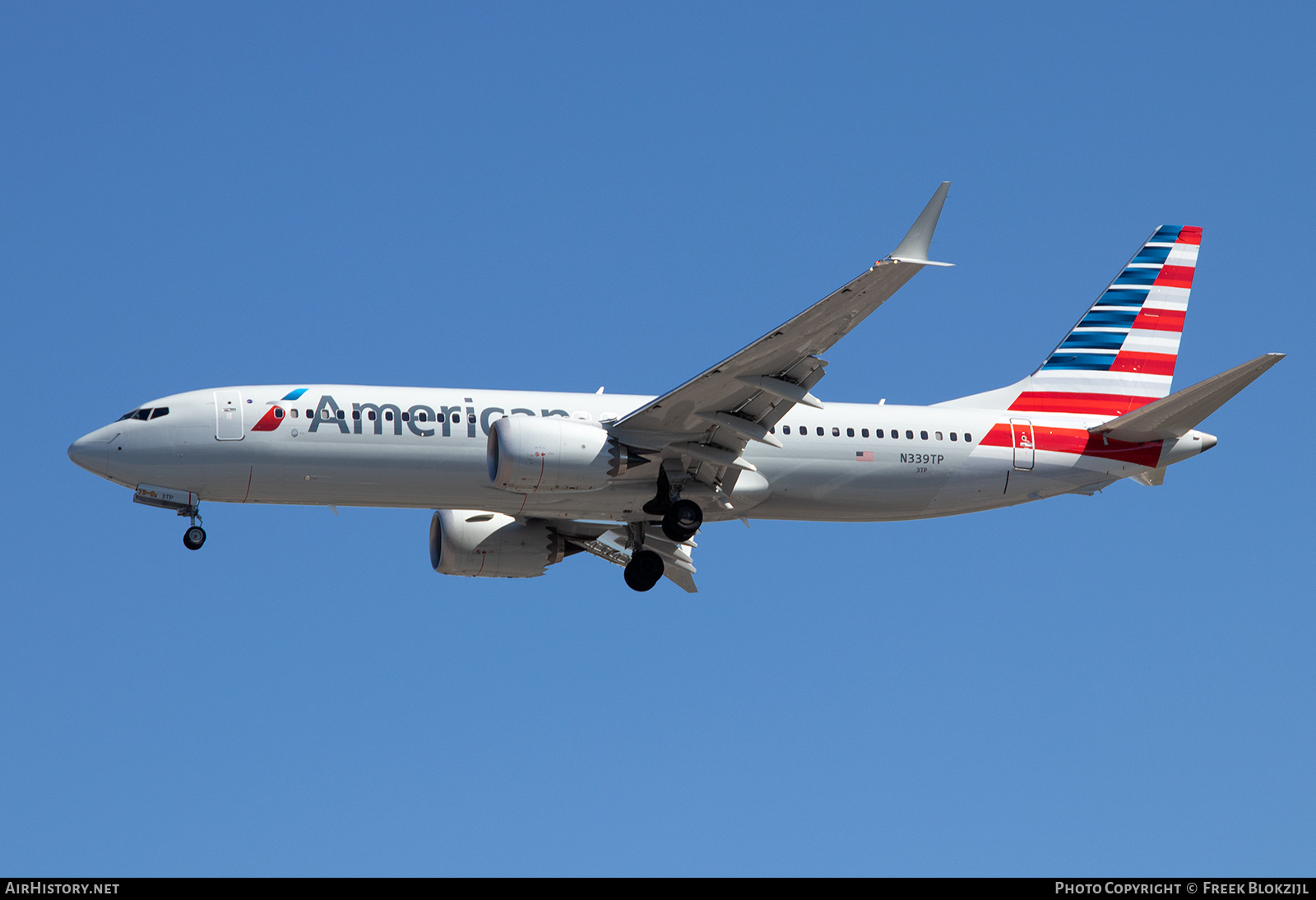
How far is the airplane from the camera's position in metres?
30.2

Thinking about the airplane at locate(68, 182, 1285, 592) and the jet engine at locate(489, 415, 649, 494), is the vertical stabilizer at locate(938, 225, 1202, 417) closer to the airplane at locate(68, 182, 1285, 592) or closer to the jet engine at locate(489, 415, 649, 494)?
the airplane at locate(68, 182, 1285, 592)

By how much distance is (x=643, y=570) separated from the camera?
34.4m

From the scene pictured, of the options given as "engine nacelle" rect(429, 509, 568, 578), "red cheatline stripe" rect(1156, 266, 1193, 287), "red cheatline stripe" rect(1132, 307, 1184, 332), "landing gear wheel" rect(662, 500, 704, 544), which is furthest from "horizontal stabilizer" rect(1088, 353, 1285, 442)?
"engine nacelle" rect(429, 509, 568, 578)

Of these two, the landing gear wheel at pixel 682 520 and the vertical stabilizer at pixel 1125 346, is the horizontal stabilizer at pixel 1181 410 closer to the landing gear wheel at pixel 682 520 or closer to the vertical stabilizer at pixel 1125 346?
the vertical stabilizer at pixel 1125 346

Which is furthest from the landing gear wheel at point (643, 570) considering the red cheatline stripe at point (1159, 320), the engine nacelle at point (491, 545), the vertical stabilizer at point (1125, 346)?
the red cheatline stripe at point (1159, 320)

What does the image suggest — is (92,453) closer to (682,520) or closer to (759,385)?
(682,520)

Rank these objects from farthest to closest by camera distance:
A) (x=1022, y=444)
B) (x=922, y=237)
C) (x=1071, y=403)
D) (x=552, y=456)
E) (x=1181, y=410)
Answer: (x=1071, y=403), (x=1022, y=444), (x=1181, y=410), (x=552, y=456), (x=922, y=237)

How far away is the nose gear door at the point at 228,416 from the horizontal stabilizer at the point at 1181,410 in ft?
60.5

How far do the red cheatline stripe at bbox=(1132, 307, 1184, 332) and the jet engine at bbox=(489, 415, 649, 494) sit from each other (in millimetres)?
14642

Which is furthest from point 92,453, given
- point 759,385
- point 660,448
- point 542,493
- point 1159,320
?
point 1159,320

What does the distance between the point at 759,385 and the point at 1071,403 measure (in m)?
10.4

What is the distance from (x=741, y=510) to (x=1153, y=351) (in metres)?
12.1

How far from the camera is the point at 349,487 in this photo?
30.9 meters
